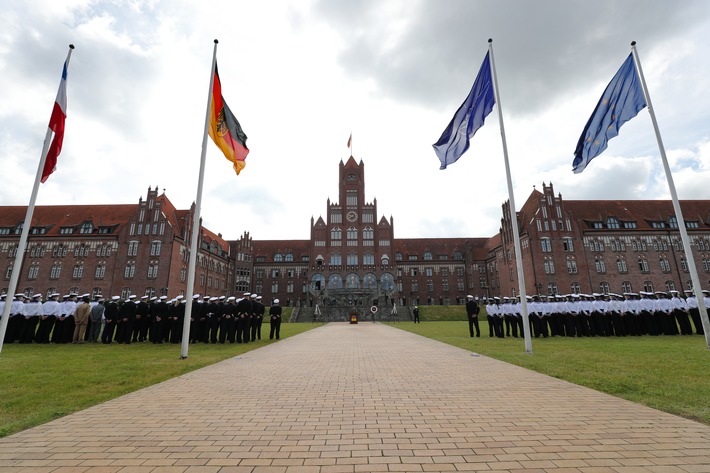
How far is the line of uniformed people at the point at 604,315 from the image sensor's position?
17984 millimetres

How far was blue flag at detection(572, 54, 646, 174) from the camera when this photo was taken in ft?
42.5

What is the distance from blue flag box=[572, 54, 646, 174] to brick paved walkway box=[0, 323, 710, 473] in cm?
998

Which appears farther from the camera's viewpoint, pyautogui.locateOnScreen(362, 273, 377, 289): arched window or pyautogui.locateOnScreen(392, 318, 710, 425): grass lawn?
pyautogui.locateOnScreen(362, 273, 377, 289): arched window

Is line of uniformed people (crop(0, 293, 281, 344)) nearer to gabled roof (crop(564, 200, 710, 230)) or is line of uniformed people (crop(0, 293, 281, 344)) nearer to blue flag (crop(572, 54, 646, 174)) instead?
blue flag (crop(572, 54, 646, 174))

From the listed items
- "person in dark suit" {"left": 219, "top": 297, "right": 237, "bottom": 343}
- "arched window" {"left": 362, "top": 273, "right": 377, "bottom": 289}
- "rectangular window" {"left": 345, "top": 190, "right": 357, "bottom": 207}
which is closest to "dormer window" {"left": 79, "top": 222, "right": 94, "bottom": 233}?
"rectangular window" {"left": 345, "top": 190, "right": 357, "bottom": 207}

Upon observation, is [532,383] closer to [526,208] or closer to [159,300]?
[159,300]

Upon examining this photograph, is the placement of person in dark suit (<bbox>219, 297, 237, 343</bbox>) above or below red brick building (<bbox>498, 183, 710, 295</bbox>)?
below

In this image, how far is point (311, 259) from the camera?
6912 cm

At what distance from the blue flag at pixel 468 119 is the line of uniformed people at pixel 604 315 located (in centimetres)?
863

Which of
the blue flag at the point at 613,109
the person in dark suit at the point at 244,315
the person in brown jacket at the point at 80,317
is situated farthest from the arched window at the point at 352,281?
the blue flag at the point at 613,109

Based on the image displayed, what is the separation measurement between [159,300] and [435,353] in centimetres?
1295

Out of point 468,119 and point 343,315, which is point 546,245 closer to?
point 343,315

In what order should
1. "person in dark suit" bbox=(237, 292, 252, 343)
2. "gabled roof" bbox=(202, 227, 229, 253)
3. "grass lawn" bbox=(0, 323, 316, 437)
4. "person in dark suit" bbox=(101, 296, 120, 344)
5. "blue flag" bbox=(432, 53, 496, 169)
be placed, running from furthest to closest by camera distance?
"gabled roof" bbox=(202, 227, 229, 253) → "person in dark suit" bbox=(237, 292, 252, 343) → "person in dark suit" bbox=(101, 296, 120, 344) → "blue flag" bbox=(432, 53, 496, 169) → "grass lawn" bbox=(0, 323, 316, 437)

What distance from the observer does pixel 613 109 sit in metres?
13.1
